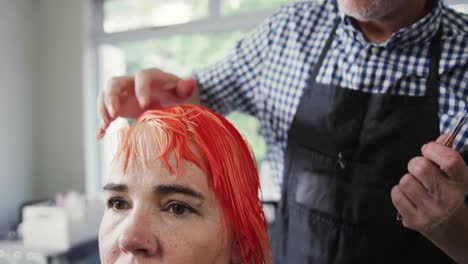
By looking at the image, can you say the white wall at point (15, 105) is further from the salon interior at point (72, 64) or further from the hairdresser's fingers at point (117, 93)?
the hairdresser's fingers at point (117, 93)

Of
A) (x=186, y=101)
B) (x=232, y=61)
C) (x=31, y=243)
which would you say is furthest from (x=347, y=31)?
(x=31, y=243)

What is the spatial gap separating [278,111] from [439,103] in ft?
1.65

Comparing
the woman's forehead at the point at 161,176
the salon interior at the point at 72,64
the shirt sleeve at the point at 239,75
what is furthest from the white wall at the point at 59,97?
the woman's forehead at the point at 161,176

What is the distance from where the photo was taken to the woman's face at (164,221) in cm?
81

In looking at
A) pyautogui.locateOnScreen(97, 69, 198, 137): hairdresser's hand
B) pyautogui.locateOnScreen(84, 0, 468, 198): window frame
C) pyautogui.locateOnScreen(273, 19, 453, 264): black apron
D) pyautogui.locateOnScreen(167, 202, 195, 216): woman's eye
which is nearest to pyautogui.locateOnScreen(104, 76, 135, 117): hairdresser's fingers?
pyautogui.locateOnScreen(97, 69, 198, 137): hairdresser's hand

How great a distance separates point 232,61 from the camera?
1.51m

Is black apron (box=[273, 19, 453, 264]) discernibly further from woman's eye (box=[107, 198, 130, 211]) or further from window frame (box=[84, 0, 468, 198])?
window frame (box=[84, 0, 468, 198])

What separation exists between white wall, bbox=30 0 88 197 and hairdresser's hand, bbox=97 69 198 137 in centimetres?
266

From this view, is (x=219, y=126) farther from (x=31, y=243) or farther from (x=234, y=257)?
(x=31, y=243)

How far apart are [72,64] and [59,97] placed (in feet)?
1.13

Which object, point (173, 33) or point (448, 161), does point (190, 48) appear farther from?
point (448, 161)

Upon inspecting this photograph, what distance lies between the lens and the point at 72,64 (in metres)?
3.64

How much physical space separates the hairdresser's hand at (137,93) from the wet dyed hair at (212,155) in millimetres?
155

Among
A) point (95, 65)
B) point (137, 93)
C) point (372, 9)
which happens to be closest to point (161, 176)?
point (137, 93)
